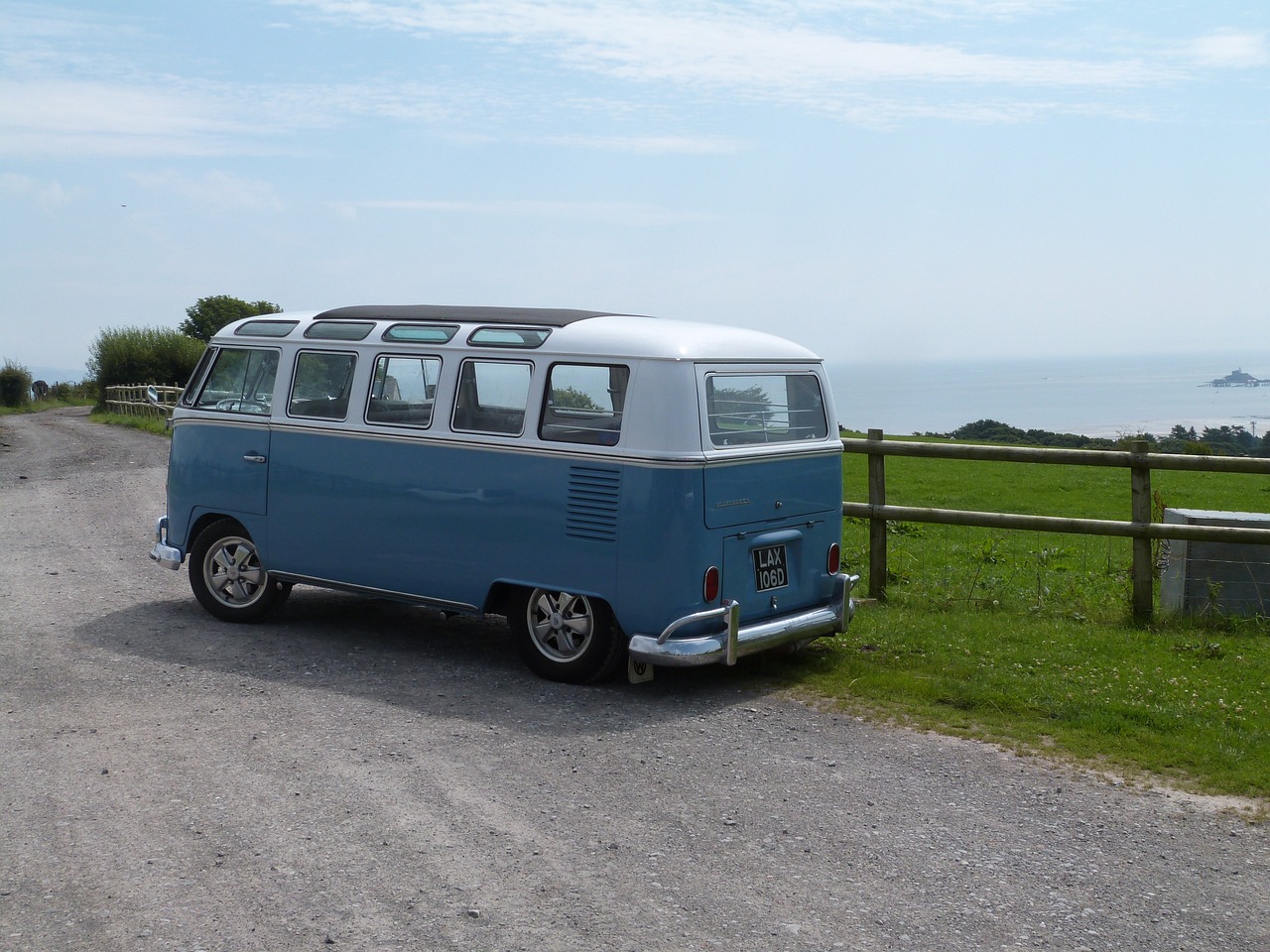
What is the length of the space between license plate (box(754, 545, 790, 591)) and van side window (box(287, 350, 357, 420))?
10.4 ft

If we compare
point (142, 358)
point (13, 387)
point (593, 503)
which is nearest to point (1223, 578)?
point (593, 503)

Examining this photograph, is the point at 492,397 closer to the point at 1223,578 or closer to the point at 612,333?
the point at 612,333

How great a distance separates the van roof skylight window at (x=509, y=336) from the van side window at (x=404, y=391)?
1.13 ft

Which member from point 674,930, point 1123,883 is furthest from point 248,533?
point 1123,883

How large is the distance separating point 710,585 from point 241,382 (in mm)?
4340

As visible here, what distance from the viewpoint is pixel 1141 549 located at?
31.4ft

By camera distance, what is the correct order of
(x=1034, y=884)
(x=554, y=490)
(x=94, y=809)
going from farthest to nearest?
(x=554, y=490)
(x=94, y=809)
(x=1034, y=884)

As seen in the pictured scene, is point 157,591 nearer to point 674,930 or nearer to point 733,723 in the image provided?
point 733,723

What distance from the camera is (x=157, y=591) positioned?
11211 millimetres

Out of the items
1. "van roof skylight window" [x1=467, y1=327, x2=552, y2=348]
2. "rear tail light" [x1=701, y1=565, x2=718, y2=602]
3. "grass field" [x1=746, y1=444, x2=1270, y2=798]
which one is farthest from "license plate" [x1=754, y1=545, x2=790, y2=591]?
"van roof skylight window" [x1=467, y1=327, x2=552, y2=348]

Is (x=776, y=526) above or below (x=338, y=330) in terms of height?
below

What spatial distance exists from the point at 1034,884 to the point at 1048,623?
16.0ft

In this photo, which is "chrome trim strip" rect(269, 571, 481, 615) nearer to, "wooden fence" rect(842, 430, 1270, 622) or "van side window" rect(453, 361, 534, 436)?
"van side window" rect(453, 361, 534, 436)

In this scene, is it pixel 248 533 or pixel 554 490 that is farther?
pixel 248 533
